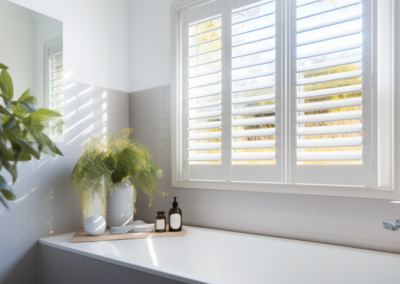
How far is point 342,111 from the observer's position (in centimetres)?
165

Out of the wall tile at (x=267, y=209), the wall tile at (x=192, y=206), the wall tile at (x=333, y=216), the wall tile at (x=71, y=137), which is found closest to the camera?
the wall tile at (x=333, y=216)

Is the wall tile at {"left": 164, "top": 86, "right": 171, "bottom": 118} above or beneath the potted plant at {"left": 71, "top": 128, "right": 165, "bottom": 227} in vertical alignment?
above

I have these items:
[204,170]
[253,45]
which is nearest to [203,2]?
[253,45]

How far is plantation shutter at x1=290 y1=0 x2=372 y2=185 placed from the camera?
1577 millimetres

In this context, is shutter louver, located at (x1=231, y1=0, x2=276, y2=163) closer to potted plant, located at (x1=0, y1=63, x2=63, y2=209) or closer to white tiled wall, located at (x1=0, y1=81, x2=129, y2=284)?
white tiled wall, located at (x1=0, y1=81, x2=129, y2=284)

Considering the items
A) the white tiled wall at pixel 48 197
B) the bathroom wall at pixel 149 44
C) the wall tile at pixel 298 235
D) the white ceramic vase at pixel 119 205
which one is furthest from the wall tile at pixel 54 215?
the wall tile at pixel 298 235

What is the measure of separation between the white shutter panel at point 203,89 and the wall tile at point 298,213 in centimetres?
49

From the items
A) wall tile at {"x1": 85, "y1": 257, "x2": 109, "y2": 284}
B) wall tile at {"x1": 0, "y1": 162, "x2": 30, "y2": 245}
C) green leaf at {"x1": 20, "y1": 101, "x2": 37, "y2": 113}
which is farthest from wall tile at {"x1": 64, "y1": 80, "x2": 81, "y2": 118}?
green leaf at {"x1": 20, "y1": 101, "x2": 37, "y2": 113}

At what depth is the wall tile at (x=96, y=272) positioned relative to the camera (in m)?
1.50

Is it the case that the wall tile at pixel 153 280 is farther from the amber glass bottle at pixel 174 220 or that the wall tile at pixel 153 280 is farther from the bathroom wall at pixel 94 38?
the bathroom wall at pixel 94 38

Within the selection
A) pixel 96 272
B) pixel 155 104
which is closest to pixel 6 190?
pixel 96 272

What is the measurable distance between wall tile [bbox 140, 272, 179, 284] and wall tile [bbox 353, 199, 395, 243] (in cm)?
97

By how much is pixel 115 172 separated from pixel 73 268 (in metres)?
0.61

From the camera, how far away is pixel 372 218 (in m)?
1.56
